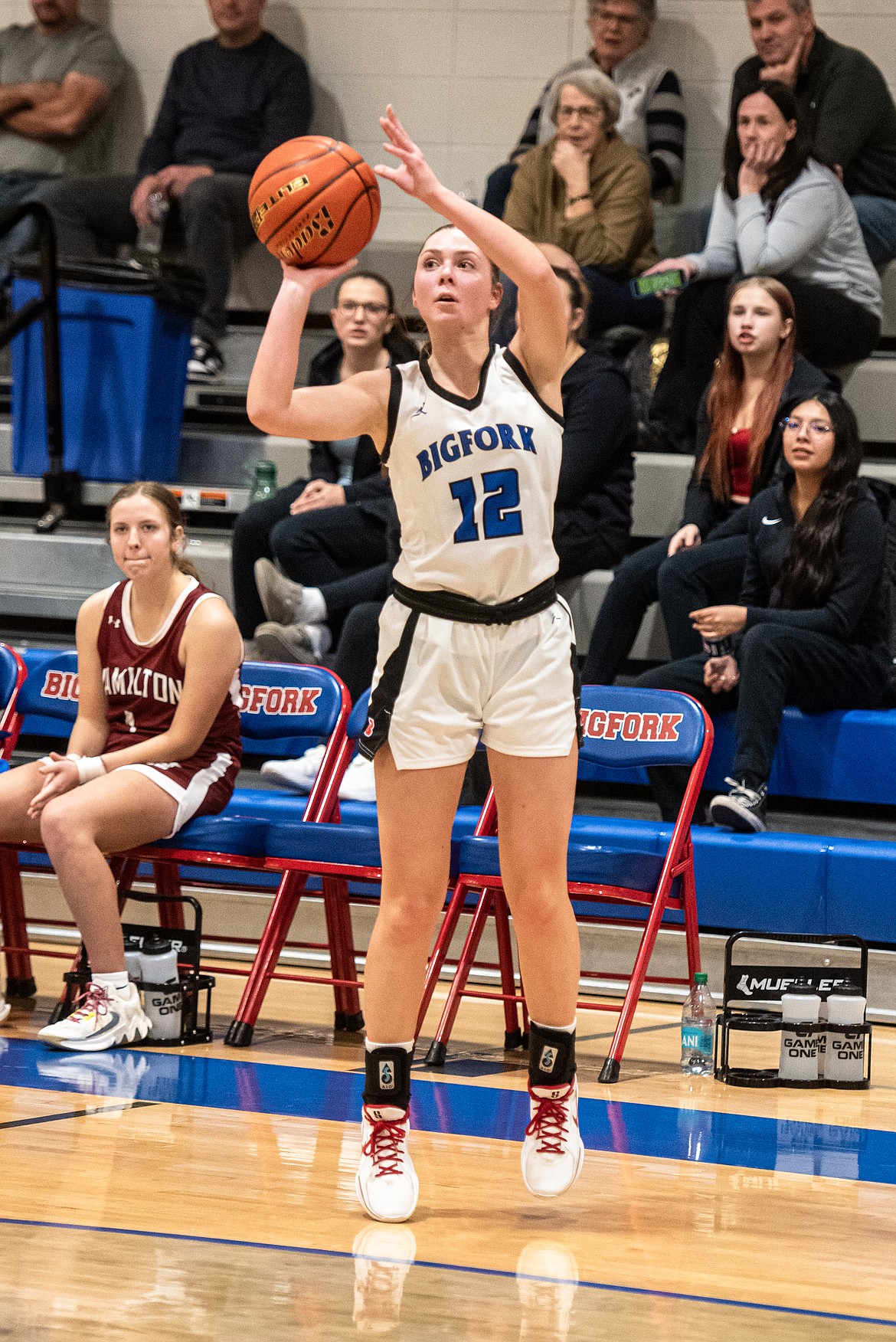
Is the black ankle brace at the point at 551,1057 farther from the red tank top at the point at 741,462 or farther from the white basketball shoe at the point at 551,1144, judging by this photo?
the red tank top at the point at 741,462

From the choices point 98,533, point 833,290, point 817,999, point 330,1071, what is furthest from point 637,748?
point 98,533

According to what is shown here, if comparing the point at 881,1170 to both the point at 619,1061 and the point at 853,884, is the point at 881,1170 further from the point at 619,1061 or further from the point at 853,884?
the point at 853,884

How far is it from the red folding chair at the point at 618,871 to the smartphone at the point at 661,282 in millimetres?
2367

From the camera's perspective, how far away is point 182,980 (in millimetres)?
4078

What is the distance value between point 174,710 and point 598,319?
2.86 meters

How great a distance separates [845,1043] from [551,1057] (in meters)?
1.30

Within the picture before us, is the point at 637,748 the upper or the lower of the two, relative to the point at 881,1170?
upper

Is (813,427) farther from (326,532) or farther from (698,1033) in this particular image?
(698,1033)

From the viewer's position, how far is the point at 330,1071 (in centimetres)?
383

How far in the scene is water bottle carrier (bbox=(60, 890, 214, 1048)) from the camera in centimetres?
405

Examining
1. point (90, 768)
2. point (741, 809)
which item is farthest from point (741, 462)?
point (90, 768)

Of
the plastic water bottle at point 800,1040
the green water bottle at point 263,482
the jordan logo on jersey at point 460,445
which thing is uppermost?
the jordan logo on jersey at point 460,445

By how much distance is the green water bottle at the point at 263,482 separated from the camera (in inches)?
261

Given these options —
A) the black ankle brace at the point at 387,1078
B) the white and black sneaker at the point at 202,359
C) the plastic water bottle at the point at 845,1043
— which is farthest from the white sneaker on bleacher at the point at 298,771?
the white and black sneaker at the point at 202,359
